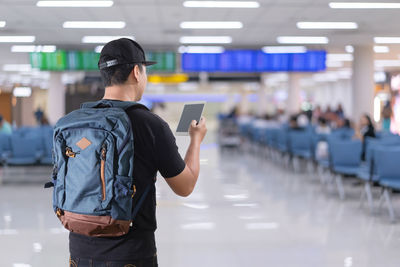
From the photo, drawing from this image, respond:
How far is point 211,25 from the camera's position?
31.4ft

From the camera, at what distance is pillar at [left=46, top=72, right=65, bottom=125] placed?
592 inches

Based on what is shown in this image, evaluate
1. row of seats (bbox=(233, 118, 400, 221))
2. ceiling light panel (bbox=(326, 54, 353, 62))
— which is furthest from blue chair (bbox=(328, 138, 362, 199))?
ceiling light panel (bbox=(326, 54, 353, 62))

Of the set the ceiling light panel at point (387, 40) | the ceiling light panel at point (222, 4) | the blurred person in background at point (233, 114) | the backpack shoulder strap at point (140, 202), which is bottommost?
the blurred person in background at point (233, 114)

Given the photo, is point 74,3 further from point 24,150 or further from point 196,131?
point 196,131

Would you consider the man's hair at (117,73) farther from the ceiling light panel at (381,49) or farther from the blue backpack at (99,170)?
the ceiling light panel at (381,49)

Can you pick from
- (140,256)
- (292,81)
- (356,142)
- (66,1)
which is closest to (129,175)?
(140,256)

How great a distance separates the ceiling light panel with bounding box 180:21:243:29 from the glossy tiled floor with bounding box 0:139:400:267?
307 cm

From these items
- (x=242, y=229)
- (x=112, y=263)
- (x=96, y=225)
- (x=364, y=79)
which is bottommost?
(x=242, y=229)

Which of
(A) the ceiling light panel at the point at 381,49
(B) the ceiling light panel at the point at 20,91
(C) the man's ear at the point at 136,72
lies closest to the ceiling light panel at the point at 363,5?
(A) the ceiling light panel at the point at 381,49

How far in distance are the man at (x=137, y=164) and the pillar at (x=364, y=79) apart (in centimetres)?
1183

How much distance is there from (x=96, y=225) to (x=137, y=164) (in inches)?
9.6

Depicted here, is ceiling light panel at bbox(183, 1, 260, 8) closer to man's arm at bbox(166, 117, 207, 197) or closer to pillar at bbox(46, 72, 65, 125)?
man's arm at bbox(166, 117, 207, 197)

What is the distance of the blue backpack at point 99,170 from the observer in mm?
1659

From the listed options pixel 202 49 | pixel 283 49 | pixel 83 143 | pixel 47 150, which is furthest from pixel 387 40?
pixel 83 143
